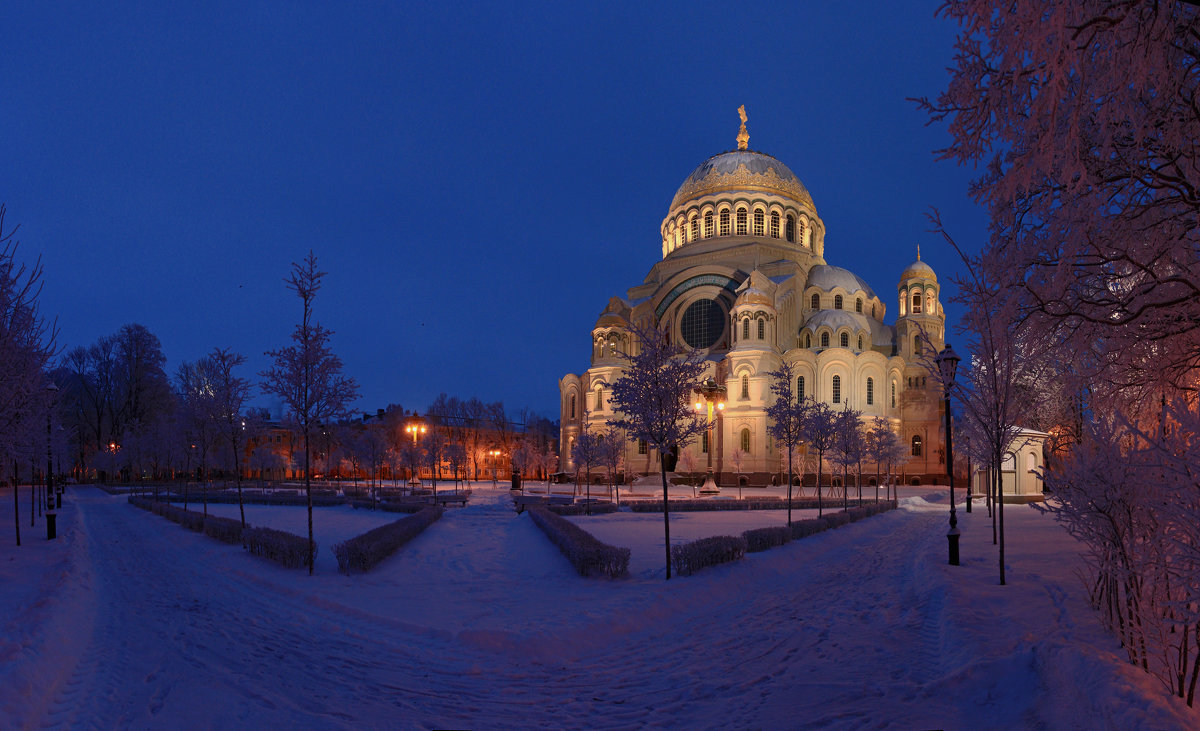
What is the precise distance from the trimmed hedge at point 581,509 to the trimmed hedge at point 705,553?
14555 millimetres

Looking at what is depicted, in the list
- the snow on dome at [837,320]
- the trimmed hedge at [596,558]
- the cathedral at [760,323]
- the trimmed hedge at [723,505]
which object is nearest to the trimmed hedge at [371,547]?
the trimmed hedge at [596,558]

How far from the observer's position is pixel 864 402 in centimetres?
5884

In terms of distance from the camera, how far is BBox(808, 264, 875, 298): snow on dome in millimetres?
66562

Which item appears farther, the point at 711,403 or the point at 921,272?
the point at 921,272

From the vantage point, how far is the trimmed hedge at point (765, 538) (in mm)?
16312

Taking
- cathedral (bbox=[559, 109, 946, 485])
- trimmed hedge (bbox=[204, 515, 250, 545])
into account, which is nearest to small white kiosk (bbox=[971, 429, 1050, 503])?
cathedral (bbox=[559, 109, 946, 485])

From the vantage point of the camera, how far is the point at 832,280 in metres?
67.0

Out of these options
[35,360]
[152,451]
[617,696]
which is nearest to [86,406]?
[152,451]

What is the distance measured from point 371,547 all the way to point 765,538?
9.42 metres

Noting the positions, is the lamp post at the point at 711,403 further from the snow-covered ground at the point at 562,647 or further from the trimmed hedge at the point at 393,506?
the snow-covered ground at the point at 562,647

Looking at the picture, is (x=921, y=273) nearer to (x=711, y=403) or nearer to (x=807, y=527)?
(x=711, y=403)

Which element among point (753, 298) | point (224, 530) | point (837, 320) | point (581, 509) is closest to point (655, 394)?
point (224, 530)

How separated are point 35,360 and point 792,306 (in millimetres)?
58911

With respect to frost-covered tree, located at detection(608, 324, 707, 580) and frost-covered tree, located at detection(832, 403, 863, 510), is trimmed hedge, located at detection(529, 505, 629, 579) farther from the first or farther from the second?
frost-covered tree, located at detection(832, 403, 863, 510)
